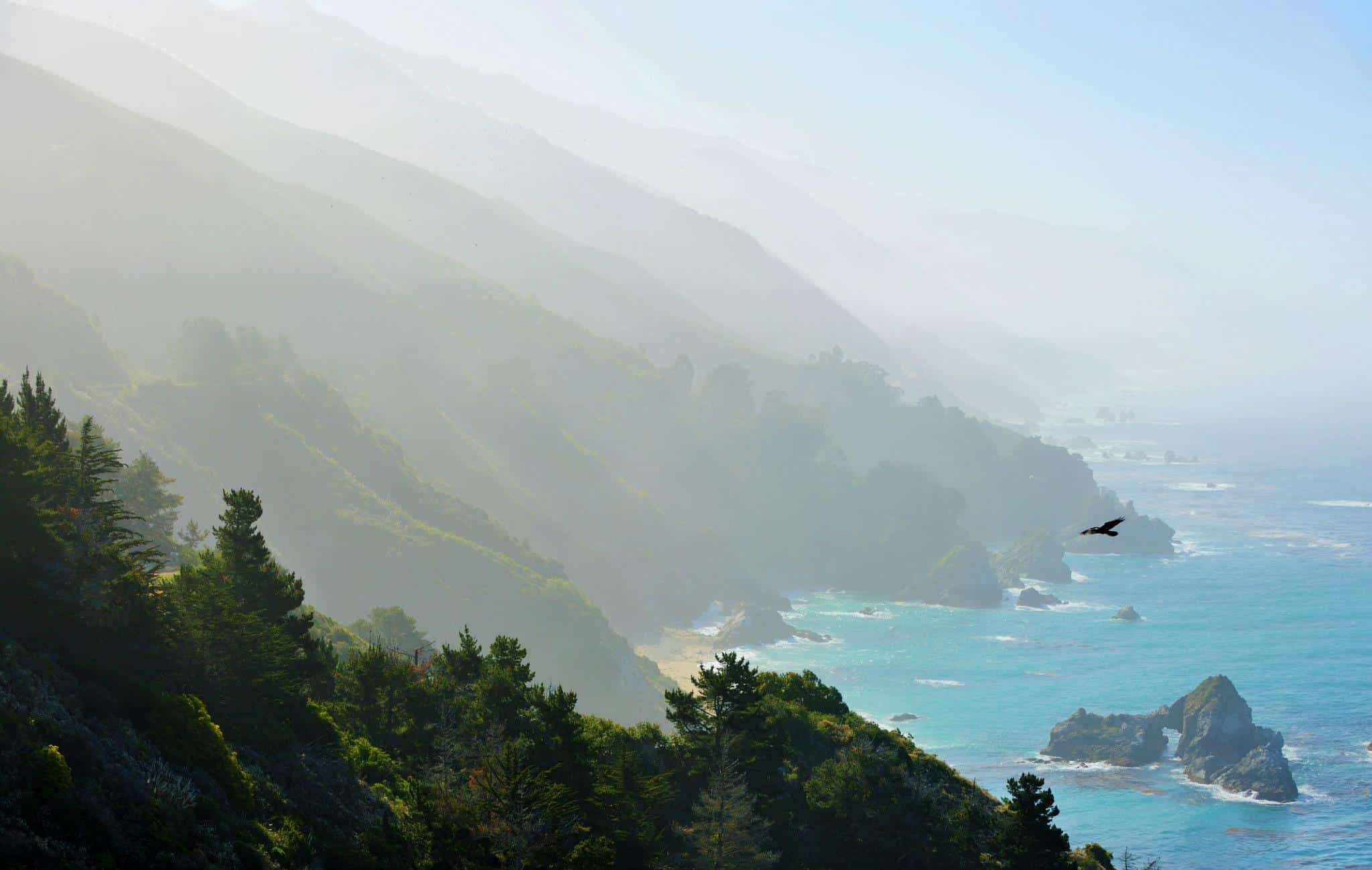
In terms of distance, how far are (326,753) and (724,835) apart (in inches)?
565

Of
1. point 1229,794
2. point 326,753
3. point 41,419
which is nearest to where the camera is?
point 326,753

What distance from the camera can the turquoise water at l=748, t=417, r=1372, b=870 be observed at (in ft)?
247

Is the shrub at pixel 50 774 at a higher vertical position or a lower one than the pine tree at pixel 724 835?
higher

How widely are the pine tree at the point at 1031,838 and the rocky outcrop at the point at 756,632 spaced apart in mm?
81534

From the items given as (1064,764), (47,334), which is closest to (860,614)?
(1064,764)

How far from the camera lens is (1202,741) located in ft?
282

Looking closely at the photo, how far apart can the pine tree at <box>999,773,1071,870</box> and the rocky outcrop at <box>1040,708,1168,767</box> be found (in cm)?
5373

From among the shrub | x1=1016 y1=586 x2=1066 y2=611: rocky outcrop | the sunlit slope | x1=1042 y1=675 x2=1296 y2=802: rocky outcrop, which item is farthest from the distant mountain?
x1=1016 y1=586 x2=1066 y2=611: rocky outcrop

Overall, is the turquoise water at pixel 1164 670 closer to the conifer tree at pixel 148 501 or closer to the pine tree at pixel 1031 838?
the pine tree at pixel 1031 838

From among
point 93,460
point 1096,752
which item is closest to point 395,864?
point 93,460

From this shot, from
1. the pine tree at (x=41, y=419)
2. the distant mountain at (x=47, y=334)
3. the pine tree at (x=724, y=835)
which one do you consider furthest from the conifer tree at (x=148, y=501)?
the distant mountain at (x=47, y=334)

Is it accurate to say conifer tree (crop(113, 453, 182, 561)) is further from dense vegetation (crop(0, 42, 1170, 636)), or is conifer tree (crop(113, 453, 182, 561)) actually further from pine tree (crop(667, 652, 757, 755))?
dense vegetation (crop(0, 42, 1170, 636))

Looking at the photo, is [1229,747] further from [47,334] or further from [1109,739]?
[47,334]

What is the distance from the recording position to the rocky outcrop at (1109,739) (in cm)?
8800
